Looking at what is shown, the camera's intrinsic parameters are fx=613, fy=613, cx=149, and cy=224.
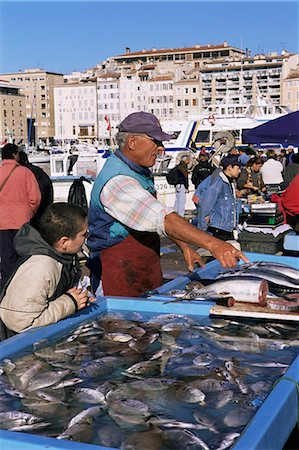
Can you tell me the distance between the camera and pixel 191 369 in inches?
101

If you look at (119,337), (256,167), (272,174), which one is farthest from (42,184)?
(272,174)

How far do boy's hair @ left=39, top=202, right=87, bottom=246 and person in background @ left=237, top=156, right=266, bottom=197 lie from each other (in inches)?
388

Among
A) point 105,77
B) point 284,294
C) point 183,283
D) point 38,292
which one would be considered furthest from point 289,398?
point 105,77

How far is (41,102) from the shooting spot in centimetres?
16188

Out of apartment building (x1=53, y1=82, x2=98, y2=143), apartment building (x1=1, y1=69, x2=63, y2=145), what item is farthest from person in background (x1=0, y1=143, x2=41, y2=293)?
apartment building (x1=1, y1=69, x2=63, y2=145)

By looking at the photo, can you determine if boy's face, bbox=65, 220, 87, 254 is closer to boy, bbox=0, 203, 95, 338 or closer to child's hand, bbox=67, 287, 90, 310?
boy, bbox=0, 203, 95, 338

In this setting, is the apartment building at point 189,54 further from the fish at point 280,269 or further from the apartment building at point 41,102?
the fish at point 280,269

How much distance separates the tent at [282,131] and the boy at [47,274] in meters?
9.14

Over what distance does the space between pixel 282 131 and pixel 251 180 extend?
1.93 m

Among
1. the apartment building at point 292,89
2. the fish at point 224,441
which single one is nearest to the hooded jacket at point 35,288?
the fish at point 224,441

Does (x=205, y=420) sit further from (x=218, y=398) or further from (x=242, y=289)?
(x=242, y=289)

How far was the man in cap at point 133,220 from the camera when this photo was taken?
3.41 metres

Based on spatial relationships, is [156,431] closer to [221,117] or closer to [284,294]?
[284,294]

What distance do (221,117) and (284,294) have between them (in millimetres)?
38738
